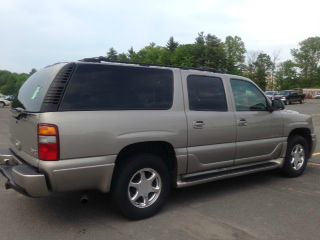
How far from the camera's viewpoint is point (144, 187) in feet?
17.1

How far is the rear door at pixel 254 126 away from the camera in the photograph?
6320mm

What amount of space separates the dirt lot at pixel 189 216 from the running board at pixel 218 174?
12.1 inches

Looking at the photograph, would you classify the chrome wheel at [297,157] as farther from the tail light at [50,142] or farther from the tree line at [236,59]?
the tree line at [236,59]

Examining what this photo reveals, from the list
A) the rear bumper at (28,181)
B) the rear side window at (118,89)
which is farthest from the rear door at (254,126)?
the rear bumper at (28,181)

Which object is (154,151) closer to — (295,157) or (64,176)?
(64,176)

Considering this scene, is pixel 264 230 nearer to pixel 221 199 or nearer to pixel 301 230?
pixel 301 230

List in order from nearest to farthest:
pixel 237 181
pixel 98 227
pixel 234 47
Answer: pixel 98 227 < pixel 237 181 < pixel 234 47

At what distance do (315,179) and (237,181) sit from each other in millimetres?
1435

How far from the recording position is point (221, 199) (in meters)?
6.00

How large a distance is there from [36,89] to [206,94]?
7.57 feet

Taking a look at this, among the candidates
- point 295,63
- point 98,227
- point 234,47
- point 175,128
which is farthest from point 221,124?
point 295,63

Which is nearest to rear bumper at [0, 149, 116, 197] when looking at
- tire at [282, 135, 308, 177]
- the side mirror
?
the side mirror

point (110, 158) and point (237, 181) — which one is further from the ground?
point (110, 158)

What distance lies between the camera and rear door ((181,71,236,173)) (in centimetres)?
564
